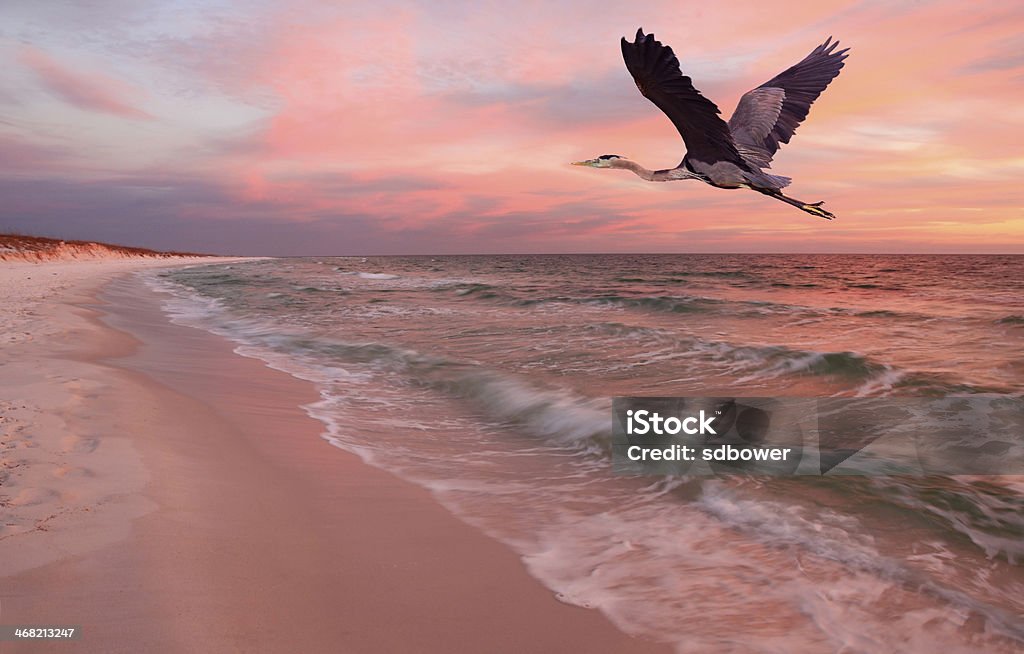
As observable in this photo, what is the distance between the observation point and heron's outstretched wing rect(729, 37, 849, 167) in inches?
213

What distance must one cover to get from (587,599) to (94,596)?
7.76 feet

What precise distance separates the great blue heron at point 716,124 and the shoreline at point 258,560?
2789mm

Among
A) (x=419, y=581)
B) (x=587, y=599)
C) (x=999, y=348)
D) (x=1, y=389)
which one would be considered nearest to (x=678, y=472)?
(x=587, y=599)

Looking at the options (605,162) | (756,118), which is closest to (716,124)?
(605,162)

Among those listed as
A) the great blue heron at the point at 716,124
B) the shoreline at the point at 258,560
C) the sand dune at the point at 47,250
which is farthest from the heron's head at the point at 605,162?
the sand dune at the point at 47,250

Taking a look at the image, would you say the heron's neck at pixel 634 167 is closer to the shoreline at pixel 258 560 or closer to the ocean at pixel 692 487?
the ocean at pixel 692 487

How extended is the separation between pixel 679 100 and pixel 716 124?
0.31 m

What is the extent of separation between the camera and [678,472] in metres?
5.48

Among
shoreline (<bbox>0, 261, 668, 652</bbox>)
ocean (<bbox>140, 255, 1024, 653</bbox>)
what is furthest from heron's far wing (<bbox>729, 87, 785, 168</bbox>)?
shoreline (<bbox>0, 261, 668, 652</bbox>)

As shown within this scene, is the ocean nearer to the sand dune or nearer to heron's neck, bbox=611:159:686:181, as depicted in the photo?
heron's neck, bbox=611:159:686:181

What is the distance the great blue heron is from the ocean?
86.7 inches

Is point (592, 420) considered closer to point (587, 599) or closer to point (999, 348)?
point (587, 599)

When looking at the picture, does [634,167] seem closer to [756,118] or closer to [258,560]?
[756,118]

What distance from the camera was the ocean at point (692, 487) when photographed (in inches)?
126
